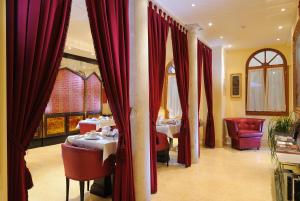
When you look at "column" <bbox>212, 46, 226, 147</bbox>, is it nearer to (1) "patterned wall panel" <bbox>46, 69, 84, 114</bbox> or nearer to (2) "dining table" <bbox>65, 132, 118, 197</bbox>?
(2) "dining table" <bbox>65, 132, 118, 197</bbox>

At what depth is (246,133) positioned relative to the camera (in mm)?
6469

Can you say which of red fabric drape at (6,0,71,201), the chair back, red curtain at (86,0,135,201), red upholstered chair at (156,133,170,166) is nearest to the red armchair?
red upholstered chair at (156,133,170,166)

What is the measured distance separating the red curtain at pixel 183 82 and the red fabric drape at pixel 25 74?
119 inches

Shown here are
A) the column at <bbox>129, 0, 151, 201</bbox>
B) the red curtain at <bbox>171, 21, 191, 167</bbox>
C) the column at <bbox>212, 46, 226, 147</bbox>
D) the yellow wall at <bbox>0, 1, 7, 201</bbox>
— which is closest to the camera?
the yellow wall at <bbox>0, 1, 7, 201</bbox>

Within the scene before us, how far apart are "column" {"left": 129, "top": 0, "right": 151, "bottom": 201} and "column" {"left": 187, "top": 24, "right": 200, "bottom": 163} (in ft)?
7.20

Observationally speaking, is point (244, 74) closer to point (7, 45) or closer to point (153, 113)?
point (153, 113)

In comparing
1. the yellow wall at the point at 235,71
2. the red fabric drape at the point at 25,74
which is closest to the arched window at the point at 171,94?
the yellow wall at the point at 235,71

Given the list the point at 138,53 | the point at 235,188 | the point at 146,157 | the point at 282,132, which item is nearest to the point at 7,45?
the point at 138,53

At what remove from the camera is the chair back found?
2969 mm

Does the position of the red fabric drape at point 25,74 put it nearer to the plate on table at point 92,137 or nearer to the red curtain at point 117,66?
the red curtain at point 117,66

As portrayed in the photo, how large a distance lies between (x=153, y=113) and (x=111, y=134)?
75 centimetres

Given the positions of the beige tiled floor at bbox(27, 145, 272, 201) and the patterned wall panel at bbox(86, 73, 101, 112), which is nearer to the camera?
the beige tiled floor at bbox(27, 145, 272, 201)

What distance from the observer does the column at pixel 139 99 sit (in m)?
3.07

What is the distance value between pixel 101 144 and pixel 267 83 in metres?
6.26
